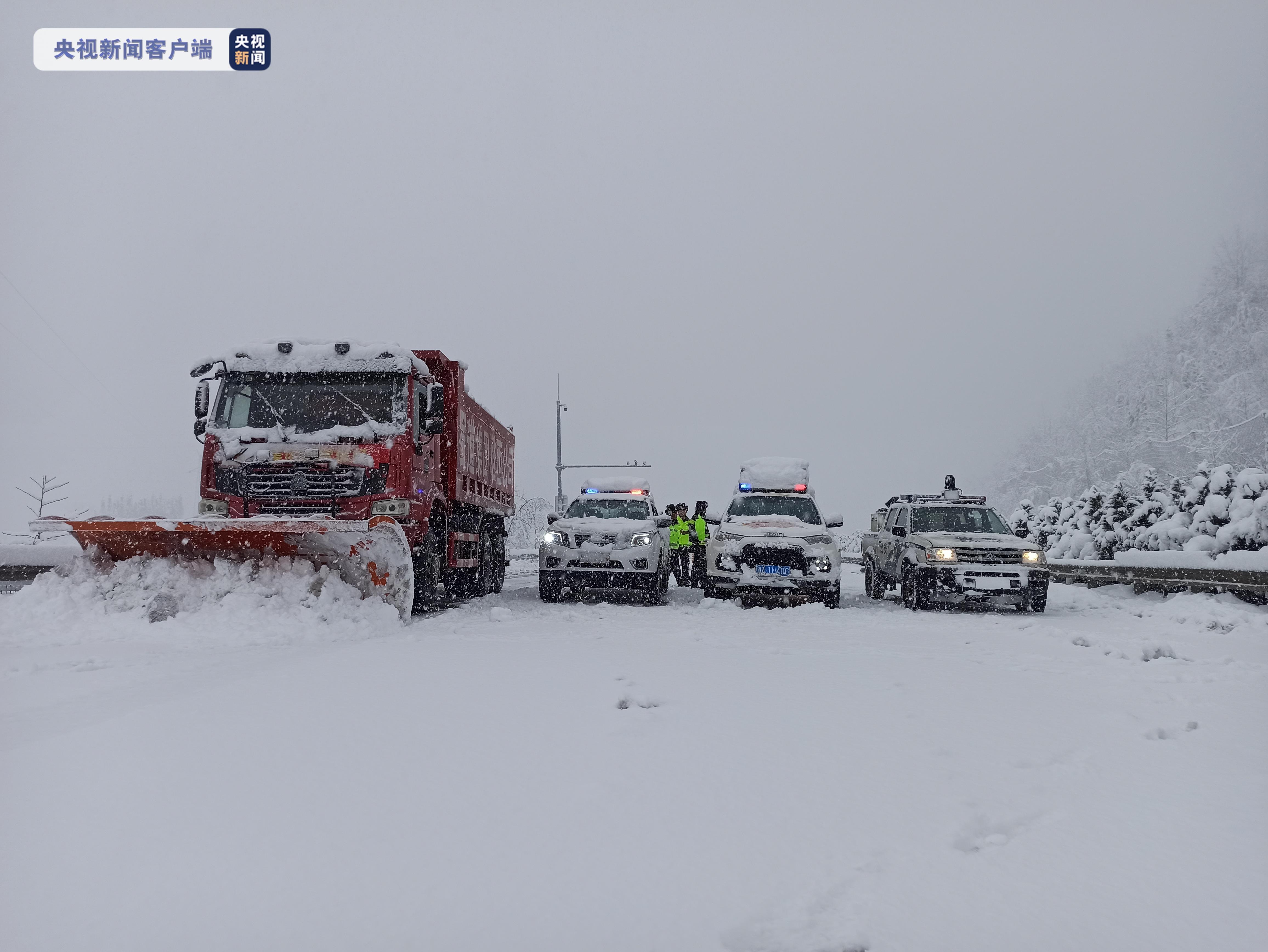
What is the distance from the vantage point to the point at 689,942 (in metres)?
2.30

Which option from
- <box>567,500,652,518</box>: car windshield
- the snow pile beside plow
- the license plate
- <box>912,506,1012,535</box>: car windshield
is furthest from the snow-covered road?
<box>567,500,652,518</box>: car windshield

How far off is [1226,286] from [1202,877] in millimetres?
72543

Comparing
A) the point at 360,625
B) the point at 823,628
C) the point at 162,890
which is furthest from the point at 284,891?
the point at 823,628

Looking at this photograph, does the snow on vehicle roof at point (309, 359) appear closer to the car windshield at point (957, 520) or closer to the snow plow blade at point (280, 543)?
the snow plow blade at point (280, 543)

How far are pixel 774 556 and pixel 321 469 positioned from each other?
6076 millimetres

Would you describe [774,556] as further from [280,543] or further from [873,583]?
[280,543]

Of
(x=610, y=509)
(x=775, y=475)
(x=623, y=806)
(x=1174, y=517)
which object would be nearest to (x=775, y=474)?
(x=775, y=475)

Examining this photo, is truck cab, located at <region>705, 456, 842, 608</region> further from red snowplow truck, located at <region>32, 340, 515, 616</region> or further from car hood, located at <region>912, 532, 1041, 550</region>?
red snowplow truck, located at <region>32, 340, 515, 616</region>

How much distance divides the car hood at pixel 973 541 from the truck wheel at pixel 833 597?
Answer: 4.89 ft

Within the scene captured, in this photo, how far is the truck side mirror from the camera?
33.8 ft

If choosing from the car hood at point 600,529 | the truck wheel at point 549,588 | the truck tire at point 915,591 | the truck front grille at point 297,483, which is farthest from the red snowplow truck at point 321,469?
the truck tire at point 915,591

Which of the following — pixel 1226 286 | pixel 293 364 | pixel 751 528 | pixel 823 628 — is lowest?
pixel 823 628

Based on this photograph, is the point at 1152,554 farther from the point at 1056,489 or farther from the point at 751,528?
the point at 1056,489

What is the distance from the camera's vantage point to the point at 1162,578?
1277 centimetres
